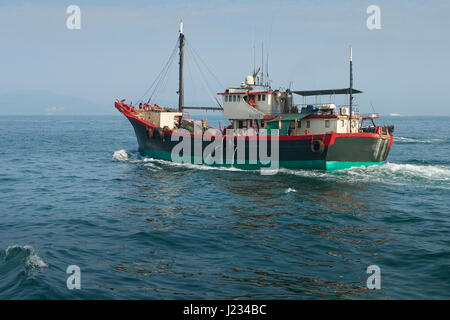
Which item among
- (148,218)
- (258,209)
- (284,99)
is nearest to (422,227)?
(258,209)

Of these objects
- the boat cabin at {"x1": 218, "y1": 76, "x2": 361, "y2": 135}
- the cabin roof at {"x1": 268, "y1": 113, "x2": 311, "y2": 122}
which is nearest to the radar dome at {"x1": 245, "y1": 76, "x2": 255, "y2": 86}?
the boat cabin at {"x1": 218, "y1": 76, "x2": 361, "y2": 135}

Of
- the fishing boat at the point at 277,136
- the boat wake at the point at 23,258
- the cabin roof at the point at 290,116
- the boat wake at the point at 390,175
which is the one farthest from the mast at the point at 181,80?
the boat wake at the point at 23,258

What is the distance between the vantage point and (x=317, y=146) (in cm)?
3164

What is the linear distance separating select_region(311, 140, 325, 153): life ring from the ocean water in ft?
6.39

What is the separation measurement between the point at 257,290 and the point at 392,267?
526 centimetres

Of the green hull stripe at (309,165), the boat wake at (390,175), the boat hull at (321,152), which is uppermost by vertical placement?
the boat hull at (321,152)

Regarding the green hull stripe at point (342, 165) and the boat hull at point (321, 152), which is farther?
the green hull stripe at point (342, 165)

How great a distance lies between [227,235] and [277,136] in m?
17.0

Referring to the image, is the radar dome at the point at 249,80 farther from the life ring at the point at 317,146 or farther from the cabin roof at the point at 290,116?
the life ring at the point at 317,146

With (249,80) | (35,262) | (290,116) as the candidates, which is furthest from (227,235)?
(249,80)

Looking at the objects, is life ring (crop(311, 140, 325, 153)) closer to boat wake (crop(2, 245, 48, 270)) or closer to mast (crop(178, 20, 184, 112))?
mast (crop(178, 20, 184, 112))

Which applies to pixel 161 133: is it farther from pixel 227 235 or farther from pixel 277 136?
pixel 227 235

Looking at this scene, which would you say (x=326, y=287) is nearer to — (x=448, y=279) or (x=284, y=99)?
(x=448, y=279)

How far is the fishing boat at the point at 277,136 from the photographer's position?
32031 millimetres
